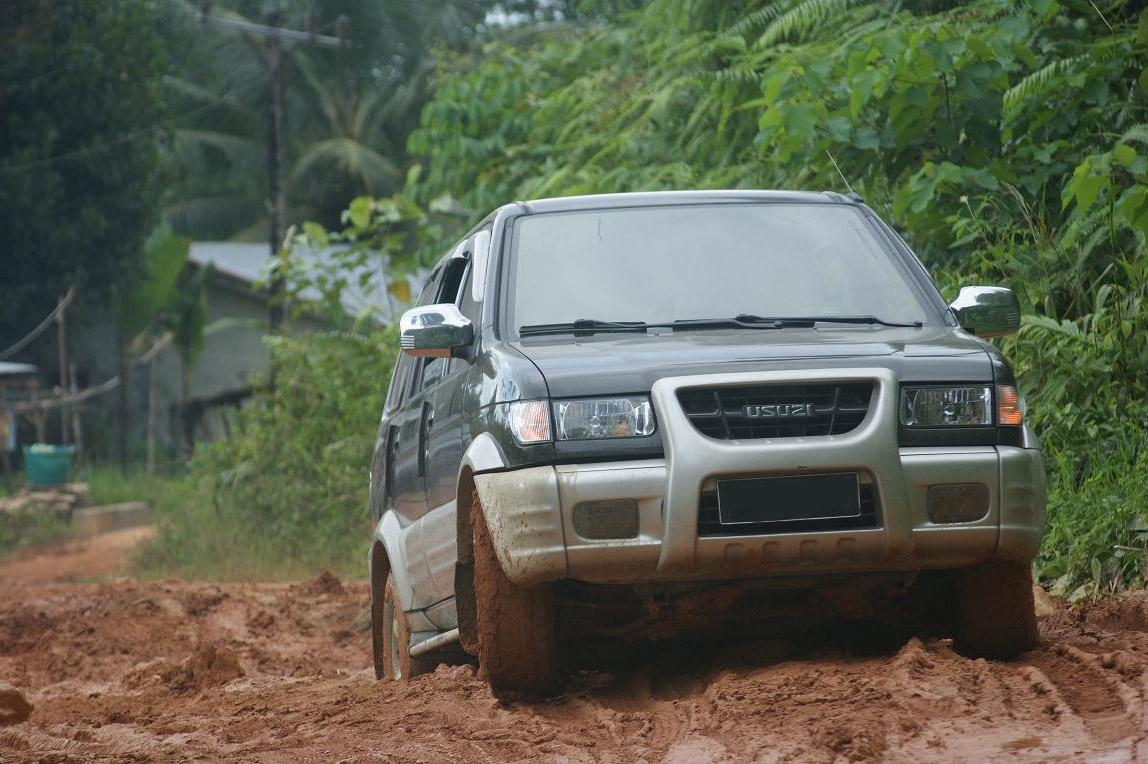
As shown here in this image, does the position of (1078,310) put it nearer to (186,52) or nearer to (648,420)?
(648,420)

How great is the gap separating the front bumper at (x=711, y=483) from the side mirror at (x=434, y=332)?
771 mm

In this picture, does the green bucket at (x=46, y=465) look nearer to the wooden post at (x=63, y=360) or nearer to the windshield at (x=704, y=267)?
the wooden post at (x=63, y=360)

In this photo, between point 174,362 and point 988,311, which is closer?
point 988,311

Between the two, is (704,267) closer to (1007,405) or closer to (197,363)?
(1007,405)

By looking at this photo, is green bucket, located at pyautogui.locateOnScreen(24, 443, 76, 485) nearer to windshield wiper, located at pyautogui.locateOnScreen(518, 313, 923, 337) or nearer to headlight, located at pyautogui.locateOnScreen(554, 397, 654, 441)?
windshield wiper, located at pyautogui.locateOnScreen(518, 313, 923, 337)

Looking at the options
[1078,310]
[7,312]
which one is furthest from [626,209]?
[7,312]

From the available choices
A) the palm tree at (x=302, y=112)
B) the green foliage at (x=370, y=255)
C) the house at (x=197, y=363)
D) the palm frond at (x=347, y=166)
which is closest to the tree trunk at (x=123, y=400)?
the house at (x=197, y=363)

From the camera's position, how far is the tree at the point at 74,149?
95.7 feet

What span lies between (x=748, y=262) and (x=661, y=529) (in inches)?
58.3

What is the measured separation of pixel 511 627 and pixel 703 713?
72 centimetres

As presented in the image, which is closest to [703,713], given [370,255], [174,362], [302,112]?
[370,255]

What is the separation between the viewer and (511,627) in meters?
5.21

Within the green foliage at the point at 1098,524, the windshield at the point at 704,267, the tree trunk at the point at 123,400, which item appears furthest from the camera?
the tree trunk at the point at 123,400

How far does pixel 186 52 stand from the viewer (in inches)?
1628
